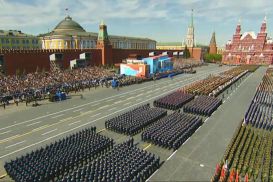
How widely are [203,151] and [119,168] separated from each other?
8.40 metres

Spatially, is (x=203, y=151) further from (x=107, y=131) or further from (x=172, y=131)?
(x=107, y=131)

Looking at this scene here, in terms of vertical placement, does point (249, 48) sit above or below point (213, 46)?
below

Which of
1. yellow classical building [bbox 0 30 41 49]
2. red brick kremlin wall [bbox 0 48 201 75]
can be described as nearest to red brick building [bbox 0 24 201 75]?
red brick kremlin wall [bbox 0 48 201 75]

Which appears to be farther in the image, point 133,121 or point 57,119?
point 57,119

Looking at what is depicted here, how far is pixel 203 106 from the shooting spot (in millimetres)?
31016

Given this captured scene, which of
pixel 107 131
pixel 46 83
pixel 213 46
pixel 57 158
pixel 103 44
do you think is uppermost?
pixel 213 46

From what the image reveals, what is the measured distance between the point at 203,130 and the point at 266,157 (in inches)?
288

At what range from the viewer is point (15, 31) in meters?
109

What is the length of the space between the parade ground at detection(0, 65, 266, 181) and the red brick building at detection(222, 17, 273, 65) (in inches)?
3144

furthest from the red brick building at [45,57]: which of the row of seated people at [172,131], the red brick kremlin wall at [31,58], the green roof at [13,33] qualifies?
the green roof at [13,33]

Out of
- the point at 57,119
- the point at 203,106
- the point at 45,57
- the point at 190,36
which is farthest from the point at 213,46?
the point at 57,119

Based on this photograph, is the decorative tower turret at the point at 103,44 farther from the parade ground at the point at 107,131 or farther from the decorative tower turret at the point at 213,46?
the decorative tower turret at the point at 213,46

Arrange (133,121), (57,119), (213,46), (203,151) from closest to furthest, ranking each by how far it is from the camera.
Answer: (203,151) < (133,121) < (57,119) < (213,46)

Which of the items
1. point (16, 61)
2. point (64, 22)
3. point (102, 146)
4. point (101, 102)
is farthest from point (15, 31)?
point (102, 146)
